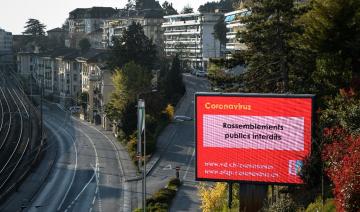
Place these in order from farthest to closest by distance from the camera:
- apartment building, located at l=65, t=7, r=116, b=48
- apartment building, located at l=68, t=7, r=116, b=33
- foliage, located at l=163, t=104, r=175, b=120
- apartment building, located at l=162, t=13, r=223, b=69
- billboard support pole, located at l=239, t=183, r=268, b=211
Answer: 1. apartment building, located at l=68, t=7, r=116, b=33
2. apartment building, located at l=65, t=7, r=116, b=48
3. apartment building, located at l=162, t=13, r=223, b=69
4. foliage, located at l=163, t=104, r=175, b=120
5. billboard support pole, located at l=239, t=183, r=268, b=211

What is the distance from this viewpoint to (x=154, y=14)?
150 metres

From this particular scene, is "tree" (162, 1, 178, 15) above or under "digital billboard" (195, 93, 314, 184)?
above

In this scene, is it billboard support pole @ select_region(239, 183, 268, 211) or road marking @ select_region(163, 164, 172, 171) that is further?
road marking @ select_region(163, 164, 172, 171)

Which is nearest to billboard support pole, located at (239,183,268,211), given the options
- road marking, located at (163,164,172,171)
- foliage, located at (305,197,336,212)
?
foliage, located at (305,197,336,212)

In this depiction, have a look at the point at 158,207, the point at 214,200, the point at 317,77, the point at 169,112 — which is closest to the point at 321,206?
the point at 317,77

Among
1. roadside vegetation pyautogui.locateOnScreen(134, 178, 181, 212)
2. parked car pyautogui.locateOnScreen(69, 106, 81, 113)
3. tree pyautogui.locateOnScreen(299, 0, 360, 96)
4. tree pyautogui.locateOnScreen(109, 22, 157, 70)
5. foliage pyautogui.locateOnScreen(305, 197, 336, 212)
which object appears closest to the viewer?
foliage pyautogui.locateOnScreen(305, 197, 336, 212)

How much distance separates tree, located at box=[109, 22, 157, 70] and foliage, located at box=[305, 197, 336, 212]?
203ft

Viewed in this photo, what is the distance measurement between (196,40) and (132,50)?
48423mm

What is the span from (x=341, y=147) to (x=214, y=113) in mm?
4961

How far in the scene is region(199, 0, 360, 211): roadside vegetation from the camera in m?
19.5

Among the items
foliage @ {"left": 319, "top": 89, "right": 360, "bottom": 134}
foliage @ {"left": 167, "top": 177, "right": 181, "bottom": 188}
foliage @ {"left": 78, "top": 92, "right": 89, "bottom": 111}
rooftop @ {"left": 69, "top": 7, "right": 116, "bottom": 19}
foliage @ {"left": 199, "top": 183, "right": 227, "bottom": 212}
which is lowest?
foliage @ {"left": 167, "top": 177, "right": 181, "bottom": 188}

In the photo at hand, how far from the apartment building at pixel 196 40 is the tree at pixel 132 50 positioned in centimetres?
3748

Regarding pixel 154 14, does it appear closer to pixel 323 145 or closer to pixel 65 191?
pixel 65 191

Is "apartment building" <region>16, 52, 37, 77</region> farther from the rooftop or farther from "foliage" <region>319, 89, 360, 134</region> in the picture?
"foliage" <region>319, 89, 360, 134</region>
